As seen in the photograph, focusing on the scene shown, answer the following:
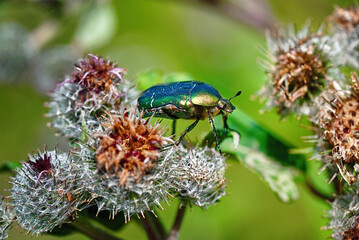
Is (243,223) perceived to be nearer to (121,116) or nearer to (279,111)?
(279,111)

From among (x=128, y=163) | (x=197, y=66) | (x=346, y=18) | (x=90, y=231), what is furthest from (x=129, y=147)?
(x=197, y=66)

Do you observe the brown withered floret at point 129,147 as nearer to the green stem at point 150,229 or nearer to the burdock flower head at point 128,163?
the burdock flower head at point 128,163

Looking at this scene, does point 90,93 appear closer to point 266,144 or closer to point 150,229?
point 150,229

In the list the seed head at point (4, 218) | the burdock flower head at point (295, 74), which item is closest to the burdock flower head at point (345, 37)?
the burdock flower head at point (295, 74)

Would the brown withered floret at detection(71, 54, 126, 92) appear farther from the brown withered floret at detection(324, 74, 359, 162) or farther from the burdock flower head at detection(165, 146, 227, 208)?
the brown withered floret at detection(324, 74, 359, 162)

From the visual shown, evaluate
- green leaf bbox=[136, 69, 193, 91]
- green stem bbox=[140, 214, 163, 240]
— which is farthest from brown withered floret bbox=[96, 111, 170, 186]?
green leaf bbox=[136, 69, 193, 91]
